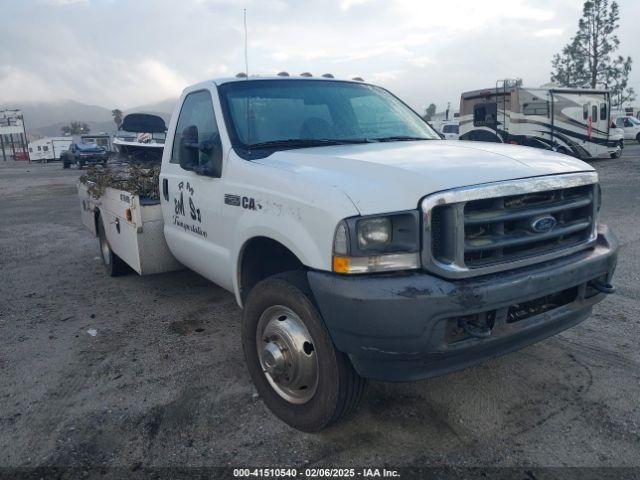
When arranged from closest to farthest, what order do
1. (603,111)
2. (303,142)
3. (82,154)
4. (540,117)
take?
1. (303,142)
2. (540,117)
3. (603,111)
4. (82,154)

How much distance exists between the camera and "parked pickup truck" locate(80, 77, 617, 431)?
2.49 m

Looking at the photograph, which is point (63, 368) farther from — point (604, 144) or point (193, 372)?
point (604, 144)

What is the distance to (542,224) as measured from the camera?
2785mm

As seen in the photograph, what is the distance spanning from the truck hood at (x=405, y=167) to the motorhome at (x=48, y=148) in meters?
47.9

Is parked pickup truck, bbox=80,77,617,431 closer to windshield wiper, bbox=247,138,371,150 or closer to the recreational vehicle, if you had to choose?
windshield wiper, bbox=247,138,371,150

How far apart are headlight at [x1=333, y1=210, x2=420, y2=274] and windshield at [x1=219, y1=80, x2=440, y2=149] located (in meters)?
1.32

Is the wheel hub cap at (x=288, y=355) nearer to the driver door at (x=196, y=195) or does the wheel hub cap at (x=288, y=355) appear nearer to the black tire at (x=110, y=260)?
the driver door at (x=196, y=195)

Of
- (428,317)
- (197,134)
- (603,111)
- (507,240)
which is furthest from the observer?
(603,111)

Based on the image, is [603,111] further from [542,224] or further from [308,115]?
[542,224]

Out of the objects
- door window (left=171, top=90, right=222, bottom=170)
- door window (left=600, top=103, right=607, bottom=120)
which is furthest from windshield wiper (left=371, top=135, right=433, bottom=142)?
door window (left=600, top=103, right=607, bottom=120)

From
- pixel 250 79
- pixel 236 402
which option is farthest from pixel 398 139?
pixel 236 402

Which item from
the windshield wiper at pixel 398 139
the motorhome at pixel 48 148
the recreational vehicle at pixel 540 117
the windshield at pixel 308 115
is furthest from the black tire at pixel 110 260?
the motorhome at pixel 48 148

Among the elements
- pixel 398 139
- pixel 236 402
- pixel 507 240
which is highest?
pixel 398 139

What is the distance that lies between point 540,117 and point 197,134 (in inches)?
714
